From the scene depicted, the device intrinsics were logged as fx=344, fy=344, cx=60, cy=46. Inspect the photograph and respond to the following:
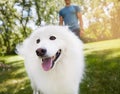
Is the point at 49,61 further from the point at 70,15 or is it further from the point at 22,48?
the point at 70,15

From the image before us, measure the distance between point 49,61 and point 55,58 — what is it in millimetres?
102

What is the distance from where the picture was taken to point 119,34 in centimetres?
2920

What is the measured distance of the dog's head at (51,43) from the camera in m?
4.14

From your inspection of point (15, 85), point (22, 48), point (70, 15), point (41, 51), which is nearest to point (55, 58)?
point (41, 51)

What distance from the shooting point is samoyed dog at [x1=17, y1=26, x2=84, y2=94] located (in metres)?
4.19

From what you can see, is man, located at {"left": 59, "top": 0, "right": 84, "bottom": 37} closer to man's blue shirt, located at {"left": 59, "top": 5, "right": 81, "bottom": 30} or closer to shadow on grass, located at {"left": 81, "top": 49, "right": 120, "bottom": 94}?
man's blue shirt, located at {"left": 59, "top": 5, "right": 81, "bottom": 30}

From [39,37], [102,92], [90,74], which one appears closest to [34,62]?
[39,37]

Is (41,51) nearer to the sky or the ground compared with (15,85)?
nearer to the sky

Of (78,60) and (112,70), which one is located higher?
(78,60)

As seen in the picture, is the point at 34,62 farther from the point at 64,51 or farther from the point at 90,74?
the point at 90,74

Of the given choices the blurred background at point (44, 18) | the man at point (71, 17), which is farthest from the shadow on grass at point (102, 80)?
the blurred background at point (44, 18)

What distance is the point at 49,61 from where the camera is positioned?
13.8ft

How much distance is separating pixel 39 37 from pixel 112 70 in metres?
3.93

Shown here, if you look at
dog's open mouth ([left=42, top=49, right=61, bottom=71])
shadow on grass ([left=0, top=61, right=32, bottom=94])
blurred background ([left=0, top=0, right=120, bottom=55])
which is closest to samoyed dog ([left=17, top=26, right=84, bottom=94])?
dog's open mouth ([left=42, top=49, right=61, bottom=71])
